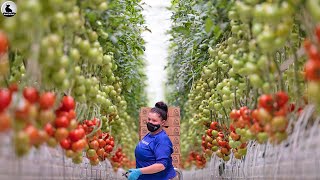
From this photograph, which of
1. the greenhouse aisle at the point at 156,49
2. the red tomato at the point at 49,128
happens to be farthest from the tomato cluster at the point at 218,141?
the greenhouse aisle at the point at 156,49

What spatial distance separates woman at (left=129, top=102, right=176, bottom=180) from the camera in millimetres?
4746

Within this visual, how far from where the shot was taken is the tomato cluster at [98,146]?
13.0ft

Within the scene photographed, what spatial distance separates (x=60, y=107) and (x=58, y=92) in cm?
17

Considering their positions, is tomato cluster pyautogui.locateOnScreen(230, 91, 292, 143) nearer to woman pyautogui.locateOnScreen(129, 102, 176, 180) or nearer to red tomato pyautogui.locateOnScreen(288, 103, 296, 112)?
red tomato pyautogui.locateOnScreen(288, 103, 296, 112)

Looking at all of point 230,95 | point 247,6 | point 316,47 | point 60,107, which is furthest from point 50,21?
point 230,95

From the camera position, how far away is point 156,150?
479cm

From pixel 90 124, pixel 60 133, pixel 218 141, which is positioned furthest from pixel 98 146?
pixel 60 133

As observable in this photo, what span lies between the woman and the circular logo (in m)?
1.98

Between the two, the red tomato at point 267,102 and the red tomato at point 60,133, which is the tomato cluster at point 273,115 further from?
the red tomato at point 60,133

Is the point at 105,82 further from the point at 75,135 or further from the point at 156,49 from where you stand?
the point at 156,49

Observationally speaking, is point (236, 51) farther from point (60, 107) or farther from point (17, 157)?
point (17, 157)

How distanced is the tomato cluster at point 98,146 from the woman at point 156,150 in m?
0.27

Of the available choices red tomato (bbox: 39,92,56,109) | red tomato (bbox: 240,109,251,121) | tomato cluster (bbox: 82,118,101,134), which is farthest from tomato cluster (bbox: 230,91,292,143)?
tomato cluster (bbox: 82,118,101,134)

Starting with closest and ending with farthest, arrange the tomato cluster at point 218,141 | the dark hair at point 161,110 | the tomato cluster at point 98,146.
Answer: the tomato cluster at point 98,146 → the tomato cluster at point 218,141 → the dark hair at point 161,110
